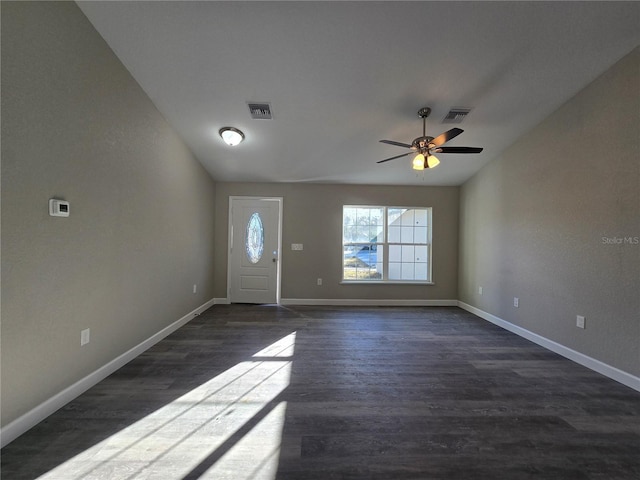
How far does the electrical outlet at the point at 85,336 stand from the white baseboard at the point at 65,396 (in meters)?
0.28

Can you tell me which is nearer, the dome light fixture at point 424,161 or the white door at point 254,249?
the dome light fixture at point 424,161

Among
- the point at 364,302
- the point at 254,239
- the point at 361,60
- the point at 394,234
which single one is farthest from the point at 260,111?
the point at 364,302

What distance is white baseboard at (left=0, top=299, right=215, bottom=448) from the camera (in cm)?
151

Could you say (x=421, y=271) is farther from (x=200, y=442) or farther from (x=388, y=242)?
(x=200, y=442)

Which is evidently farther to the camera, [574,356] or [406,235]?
[406,235]

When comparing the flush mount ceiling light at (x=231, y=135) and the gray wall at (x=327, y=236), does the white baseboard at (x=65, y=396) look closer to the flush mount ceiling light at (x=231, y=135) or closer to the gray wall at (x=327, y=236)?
the gray wall at (x=327, y=236)

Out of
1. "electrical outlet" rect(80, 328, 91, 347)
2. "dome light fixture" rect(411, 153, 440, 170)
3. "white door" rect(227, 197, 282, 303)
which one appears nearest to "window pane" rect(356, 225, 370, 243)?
"white door" rect(227, 197, 282, 303)

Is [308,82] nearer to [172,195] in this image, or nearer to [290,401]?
[172,195]

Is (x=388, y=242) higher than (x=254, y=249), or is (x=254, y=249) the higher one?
(x=388, y=242)

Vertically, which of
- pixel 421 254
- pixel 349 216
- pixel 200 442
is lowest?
pixel 200 442

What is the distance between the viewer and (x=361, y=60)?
7.96 ft

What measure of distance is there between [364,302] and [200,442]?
388 cm

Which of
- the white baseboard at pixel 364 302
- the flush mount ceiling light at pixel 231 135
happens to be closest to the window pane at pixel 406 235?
the white baseboard at pixel 364 302

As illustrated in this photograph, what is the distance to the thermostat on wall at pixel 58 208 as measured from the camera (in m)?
1.75
